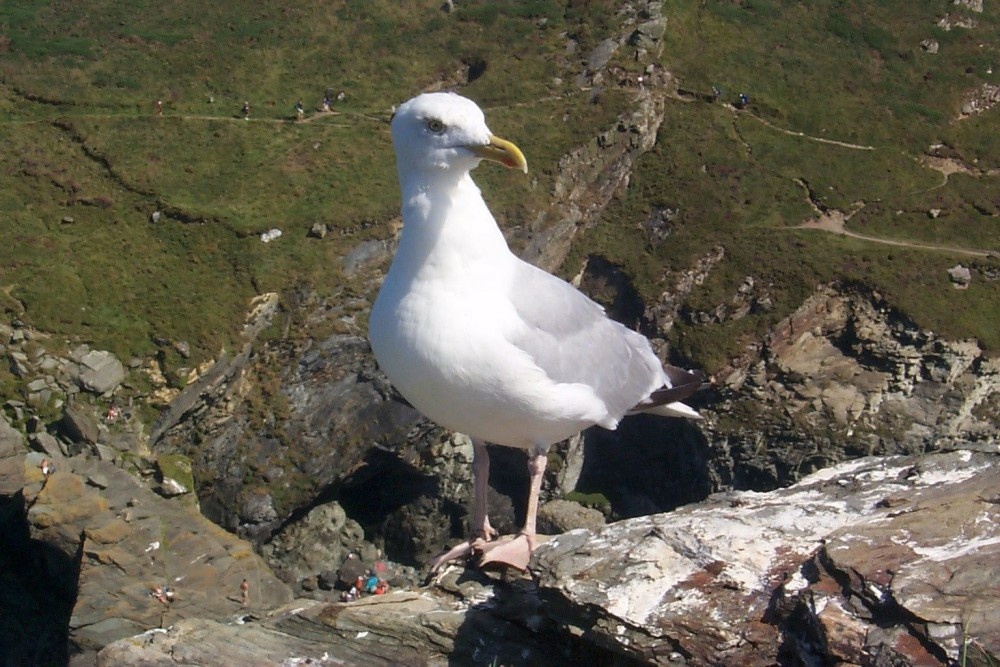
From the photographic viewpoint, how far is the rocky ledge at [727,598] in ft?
23.0

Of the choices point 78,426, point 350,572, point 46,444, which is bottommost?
point 350,572

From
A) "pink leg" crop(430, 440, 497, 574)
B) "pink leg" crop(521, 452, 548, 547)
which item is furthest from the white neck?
"pink leg" crop(430, 440, 497, 574)

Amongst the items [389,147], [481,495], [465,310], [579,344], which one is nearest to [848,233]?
[389,147]

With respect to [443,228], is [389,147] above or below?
above

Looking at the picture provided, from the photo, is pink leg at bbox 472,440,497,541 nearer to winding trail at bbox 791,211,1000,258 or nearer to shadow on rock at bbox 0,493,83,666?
shadow on rock at bbox 0,493,83,666

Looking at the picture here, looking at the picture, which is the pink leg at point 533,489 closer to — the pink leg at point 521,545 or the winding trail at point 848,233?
the pink leg at point 521,545

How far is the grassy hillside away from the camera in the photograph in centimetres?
3850

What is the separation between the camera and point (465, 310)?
8.33 meters

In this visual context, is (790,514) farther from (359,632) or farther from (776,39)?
(776,39)

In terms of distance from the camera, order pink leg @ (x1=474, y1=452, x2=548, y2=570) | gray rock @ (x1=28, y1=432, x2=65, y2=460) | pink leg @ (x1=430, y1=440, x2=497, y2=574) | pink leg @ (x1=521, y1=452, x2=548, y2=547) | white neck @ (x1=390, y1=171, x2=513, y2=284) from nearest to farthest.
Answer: white neck @ (x1=390, y1=171, x2=513, y2=284) → pink leg @ (x1=474, y1=452, x2=548, y2=570) → pink leg @ (x1=521, y1=452, x2=548, y2=547) → pink leg @ (x1=430, y1=440, x2=497, y2=574) → gray rock @ (x1=28, y1=432, x2=65, y2=460)

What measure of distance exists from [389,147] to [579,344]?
39513 millimetres

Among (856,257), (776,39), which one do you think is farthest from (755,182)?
(776,39)

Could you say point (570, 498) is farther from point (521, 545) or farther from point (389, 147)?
point (521, 545)

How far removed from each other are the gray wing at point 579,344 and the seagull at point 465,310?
0.8 inches
